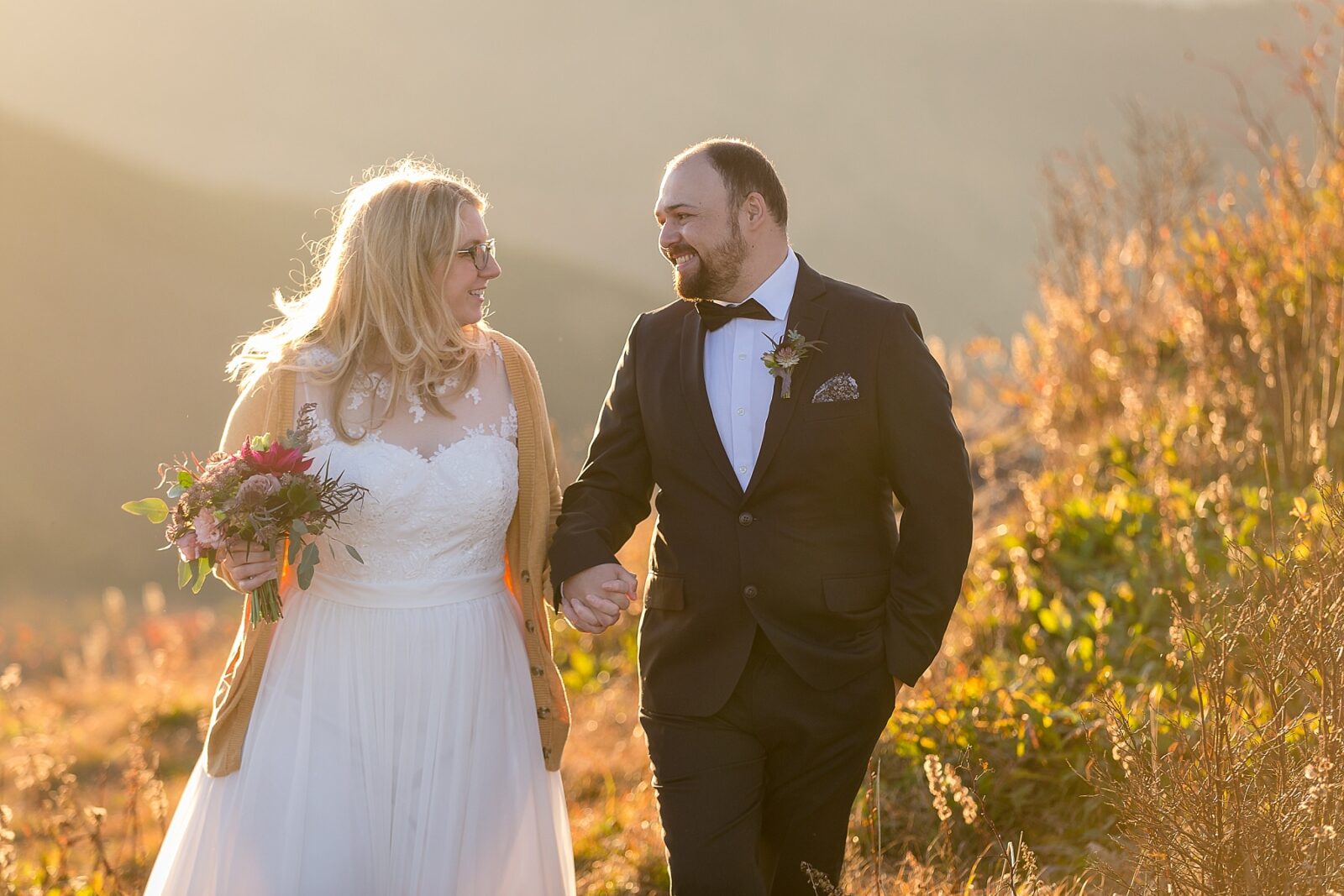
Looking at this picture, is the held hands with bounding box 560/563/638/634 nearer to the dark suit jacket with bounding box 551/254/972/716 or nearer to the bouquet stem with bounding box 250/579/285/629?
the dark suit jacket with bounding box 551/254/972/716

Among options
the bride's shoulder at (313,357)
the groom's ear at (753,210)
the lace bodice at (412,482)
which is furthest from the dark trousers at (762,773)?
the bride's shoulder at (313,357)

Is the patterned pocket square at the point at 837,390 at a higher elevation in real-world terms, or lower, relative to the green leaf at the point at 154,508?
higher

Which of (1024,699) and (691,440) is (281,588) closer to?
(691,440)

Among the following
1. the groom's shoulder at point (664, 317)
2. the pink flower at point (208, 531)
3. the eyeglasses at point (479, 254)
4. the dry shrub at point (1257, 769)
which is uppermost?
the eyeglasses at point (479, 254)

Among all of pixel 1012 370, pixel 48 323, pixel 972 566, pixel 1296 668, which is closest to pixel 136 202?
pixel 48 323

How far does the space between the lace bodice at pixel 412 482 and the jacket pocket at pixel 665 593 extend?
49 cm

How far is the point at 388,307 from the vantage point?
142 inches

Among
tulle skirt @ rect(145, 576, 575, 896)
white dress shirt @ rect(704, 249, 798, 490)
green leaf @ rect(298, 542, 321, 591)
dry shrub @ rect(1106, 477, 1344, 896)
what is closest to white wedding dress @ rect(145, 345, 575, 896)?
tulle skirt @ rect(145, 576, 575, 896)

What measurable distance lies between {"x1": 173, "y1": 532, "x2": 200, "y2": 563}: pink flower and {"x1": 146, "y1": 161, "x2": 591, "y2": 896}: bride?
172 mm

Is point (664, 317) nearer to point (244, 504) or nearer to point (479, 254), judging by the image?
point (479, 254)

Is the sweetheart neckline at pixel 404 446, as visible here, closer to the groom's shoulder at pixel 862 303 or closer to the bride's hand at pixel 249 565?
the bride's hand at pixel 249 565

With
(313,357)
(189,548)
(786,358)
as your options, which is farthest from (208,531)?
(786,358)

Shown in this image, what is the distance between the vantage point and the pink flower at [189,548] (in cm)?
313

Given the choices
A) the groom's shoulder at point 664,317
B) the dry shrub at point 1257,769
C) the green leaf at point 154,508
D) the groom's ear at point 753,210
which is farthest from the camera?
the groom's shoulder at point 664,317
